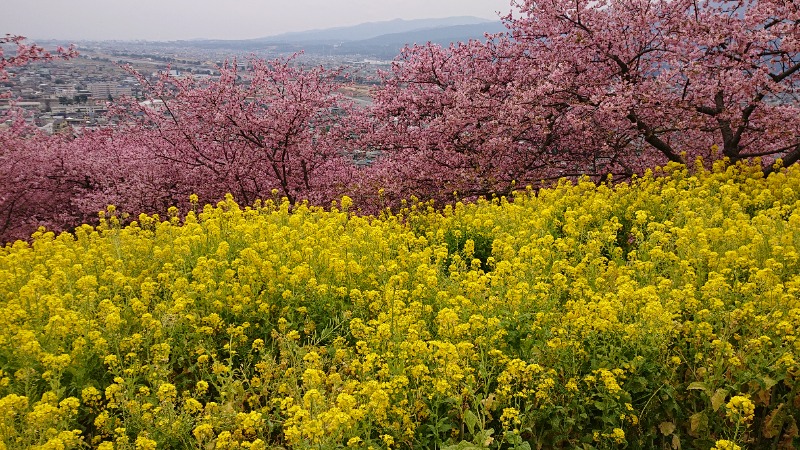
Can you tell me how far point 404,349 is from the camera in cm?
493

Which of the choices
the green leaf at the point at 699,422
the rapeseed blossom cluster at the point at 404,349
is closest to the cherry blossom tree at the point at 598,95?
the rapeseed blossom cluster at the point at 404,349

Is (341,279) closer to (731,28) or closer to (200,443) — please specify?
(200,443)

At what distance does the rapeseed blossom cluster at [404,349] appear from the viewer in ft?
14.5

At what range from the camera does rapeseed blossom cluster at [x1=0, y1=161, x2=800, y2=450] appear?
443 centimetres

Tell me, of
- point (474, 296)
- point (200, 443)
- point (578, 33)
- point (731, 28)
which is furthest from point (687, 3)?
point (200, 443)

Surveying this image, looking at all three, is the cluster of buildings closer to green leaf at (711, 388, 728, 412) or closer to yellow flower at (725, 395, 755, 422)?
green leaf at (711, 388, 728, 412)

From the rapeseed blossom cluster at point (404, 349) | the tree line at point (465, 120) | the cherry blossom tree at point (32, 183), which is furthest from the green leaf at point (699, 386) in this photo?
the cherry blossom tree at point (32, 183)

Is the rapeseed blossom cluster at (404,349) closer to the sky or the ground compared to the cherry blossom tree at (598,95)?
closer to the ground

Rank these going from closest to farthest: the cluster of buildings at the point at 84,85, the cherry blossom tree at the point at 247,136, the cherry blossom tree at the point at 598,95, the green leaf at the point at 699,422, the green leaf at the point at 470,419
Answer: the green leaf at the point at 470,419 → the green leaf at the point at 699,422 → the cherry blossom tree at the point at 598,95 → the cherry blossom tree at the point at 247,136 → the cluster of buildings at the point at 84,85

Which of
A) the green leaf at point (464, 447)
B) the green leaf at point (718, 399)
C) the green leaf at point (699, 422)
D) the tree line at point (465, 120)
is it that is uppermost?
the tree line at point (465, 120)

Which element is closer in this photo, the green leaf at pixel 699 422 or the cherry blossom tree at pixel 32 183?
the green leaf at pixel 699 422

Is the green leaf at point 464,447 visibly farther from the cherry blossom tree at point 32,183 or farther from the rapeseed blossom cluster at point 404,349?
the cherry blossom tree at point 32,183

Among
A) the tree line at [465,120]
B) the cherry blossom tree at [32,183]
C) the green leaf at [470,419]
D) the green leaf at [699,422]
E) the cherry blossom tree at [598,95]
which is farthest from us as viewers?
the cherry blossom tree at [32,183]

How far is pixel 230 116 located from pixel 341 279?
881 centimetres
